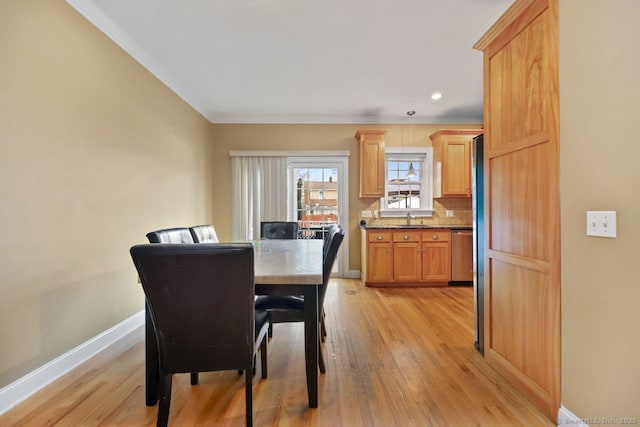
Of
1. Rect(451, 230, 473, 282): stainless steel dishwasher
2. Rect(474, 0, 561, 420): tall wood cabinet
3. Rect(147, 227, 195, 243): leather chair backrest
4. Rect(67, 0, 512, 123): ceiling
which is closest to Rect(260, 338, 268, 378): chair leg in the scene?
Rect(147, 227, 195, 243): leather chair backrest

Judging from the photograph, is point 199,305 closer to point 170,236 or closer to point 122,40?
point 170,236

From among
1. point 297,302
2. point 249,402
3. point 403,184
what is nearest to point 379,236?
point 403,184

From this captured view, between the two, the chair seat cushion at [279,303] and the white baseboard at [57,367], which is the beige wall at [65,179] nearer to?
the white baseboard at [57,367]

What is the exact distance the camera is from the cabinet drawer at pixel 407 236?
13.2ft

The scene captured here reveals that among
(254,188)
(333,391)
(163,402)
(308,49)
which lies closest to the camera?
(163,402)

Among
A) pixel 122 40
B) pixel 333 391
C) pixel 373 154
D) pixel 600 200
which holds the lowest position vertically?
pixel 333 391

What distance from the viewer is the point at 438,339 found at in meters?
2.41

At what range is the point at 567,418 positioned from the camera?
4.42 feet

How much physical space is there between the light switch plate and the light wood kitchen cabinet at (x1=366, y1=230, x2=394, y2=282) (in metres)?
2.84

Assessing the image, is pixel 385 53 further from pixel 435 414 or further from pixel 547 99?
pixel 435 414

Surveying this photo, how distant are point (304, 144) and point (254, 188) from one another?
43.6 inches

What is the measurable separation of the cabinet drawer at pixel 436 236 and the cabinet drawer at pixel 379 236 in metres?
0.52

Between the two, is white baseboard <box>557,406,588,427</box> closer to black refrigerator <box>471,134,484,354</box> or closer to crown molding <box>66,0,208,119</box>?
black refrigerator <box>471,134,484,354</box>

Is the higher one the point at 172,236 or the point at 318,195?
the point at 318,195
